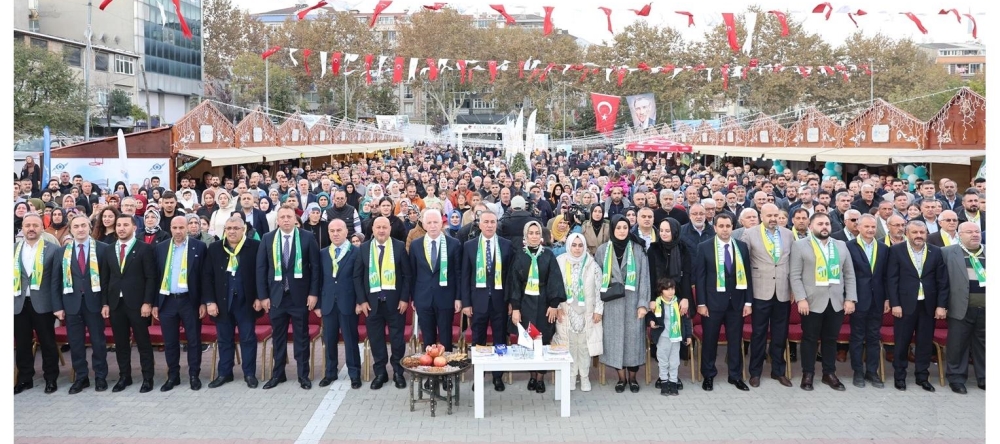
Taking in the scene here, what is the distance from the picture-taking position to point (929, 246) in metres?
7.45

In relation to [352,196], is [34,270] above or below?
below

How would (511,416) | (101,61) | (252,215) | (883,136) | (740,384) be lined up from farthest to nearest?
1. (101,61)
2. (883,136)
3. (252,215)
4. (740,384)
5. (511,416)

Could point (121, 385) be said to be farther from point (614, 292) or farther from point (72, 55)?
point (72, 55)

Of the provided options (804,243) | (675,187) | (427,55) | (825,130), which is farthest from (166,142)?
(427,55)

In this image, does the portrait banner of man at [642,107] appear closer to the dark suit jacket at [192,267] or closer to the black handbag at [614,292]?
the black handbag at [614,292]

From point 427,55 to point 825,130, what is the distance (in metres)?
44.0

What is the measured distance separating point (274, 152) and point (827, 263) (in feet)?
67.4

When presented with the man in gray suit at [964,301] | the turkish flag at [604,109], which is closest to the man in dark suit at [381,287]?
the man in gray suit at [964,301]

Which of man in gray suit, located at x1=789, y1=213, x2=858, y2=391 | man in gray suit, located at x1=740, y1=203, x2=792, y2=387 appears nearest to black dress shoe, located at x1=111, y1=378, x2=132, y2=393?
man in gray suit, located at x1=740, y1=203, x2=792, y2=387

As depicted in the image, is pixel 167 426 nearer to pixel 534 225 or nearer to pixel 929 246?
pixel 534 225

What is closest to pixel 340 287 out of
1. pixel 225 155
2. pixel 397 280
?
pixel 397 280

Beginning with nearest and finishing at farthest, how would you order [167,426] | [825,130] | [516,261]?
[167,426]
[516,261]
[825,130]

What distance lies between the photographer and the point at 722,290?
286 inches

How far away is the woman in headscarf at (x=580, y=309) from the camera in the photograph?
7.24m
